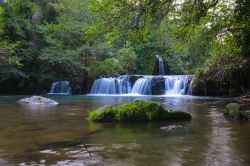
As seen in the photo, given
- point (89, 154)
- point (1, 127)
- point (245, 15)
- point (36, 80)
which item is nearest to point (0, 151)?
point (89, 154)

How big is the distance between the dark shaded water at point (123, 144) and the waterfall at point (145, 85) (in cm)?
1674

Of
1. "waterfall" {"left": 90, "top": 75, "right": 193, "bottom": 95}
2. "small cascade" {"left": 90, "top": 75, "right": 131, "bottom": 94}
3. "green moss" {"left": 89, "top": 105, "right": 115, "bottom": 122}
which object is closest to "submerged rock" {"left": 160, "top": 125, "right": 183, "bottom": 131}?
"green moss" {"left": 89, "top": 105, "right": 115, "bottom": 122}

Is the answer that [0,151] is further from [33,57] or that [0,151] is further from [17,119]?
[33,57]

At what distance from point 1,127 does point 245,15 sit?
6.98 metres

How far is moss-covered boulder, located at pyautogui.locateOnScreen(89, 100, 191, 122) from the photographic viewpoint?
10.4 m

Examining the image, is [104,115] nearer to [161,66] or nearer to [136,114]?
[136,114]

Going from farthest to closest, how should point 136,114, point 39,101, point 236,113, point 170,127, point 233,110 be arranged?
point 39,101 → point 233,110 → point 236,113 → point 136,114 → point 170,127

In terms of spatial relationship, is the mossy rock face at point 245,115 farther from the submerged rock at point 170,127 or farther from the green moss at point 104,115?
the green moss at point 104,115

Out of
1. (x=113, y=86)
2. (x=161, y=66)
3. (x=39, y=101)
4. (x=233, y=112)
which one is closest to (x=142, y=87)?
(x=113, y=86)

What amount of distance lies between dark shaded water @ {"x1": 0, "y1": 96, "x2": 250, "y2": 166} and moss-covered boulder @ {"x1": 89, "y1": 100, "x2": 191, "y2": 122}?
50 cm

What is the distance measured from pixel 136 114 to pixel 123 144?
3318 mm

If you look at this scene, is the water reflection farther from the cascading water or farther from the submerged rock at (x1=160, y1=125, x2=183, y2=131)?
the cascading water

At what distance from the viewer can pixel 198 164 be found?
220 inches

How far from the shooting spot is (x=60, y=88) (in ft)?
102
